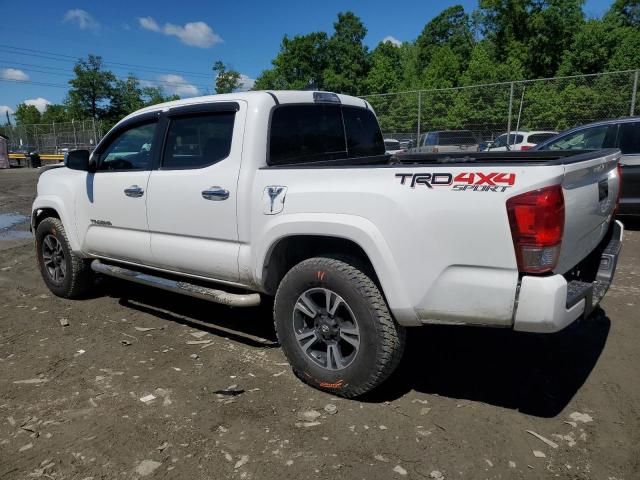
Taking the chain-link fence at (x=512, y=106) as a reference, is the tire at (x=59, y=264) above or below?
below

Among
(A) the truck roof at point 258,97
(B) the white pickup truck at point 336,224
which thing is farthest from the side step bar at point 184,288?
(A) the truck roof at point 258,97

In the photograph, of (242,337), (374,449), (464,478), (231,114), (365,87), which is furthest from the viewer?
(365,87)

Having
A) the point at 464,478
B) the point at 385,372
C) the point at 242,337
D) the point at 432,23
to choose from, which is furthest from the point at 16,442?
the point at 432,23

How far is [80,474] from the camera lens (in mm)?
2551

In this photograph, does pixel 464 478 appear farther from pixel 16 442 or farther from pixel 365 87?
pixel 365 87

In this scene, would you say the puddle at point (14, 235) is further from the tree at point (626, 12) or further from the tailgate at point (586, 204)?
the tree at point (626, 12)

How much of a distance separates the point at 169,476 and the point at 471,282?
70.8 inches

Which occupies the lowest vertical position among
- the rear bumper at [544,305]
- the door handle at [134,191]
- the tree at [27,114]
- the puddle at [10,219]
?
the puddle at [10,219]

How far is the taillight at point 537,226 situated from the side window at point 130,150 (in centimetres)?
302

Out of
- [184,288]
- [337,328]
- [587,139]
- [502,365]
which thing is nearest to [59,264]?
[184,288]

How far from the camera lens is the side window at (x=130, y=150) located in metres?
4.34

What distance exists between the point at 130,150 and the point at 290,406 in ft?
9.03

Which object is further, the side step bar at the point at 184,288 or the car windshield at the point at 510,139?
the car windshield at the point at 510,139

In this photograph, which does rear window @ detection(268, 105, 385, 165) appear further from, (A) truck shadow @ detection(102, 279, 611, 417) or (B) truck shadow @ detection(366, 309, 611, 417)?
(B) truck shadow @ detection(366, 309, 611, 417)
